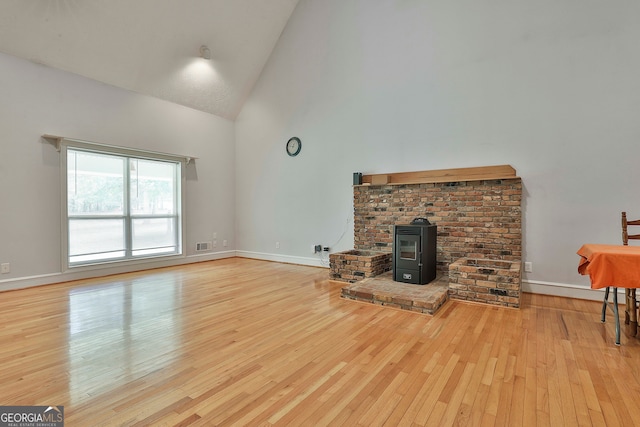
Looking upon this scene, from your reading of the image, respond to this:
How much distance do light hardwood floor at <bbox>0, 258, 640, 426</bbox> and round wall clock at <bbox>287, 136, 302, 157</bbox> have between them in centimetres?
324

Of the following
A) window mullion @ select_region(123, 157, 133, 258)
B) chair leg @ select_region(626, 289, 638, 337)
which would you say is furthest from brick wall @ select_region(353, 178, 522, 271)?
window mullion @ select_region(123, 157, 133, 258)

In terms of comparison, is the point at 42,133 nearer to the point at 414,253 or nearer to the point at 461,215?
the point at 414,253

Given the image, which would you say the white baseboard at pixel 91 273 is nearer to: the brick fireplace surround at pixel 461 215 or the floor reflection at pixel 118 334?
the floor reflection at pixel 118 334

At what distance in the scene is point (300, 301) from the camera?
11.8 ft

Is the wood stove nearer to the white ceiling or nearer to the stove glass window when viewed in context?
the stove glass window

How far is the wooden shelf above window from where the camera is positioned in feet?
13.2

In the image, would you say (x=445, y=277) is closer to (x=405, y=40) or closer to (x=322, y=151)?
(x=322, y=151)

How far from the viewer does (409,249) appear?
13.1ft

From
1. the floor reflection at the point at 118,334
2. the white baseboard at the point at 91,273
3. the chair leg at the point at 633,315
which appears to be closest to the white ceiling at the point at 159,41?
the white baseboard at the point at 91,273

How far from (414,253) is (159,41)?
16.4 ft

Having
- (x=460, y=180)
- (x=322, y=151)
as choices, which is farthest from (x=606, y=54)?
(x=322, y=151)

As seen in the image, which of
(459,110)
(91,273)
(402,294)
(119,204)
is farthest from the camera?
(119,204)

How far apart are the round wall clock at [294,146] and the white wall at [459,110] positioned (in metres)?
0.12

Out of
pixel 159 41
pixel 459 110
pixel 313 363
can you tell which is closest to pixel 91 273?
pixel 159 41
